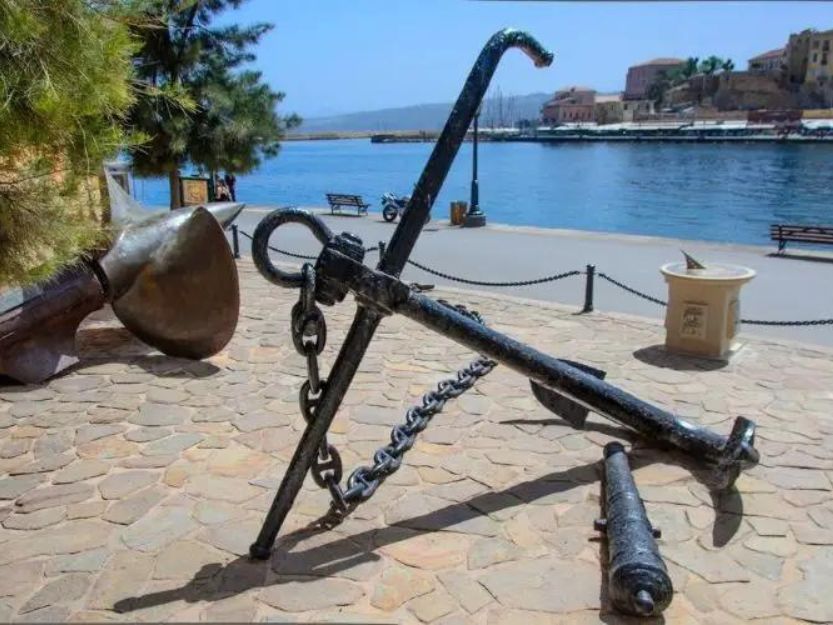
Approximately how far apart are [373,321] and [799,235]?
12.4 metres

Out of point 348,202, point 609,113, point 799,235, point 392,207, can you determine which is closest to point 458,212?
point 392,207

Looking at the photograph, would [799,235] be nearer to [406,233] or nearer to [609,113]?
[406,233]

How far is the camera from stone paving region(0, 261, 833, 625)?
3025 mm

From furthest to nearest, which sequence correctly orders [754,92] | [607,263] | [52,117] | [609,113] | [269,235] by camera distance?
[609,113], [754,92], [607,263], [52,117], [269,235]

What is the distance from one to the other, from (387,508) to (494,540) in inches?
24.6

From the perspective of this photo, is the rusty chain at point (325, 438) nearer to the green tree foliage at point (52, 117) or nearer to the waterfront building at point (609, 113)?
the green tree foliage at point (52, 117)

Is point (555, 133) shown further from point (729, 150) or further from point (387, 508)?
point (387, 508)

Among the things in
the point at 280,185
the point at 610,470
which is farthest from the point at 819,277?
the point at 280,185

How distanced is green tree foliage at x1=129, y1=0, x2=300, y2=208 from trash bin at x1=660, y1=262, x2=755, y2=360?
8.68m

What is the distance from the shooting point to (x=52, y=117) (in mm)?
3207

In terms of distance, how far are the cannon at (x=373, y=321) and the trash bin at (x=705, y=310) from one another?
292cm

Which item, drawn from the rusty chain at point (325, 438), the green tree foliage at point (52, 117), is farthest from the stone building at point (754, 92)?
the green tree foliage at point (52, 117)

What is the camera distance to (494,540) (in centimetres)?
347

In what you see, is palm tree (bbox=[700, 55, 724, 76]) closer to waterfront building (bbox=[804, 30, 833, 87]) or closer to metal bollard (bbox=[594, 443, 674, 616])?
waterfront building (bbox=[804, 30, 833, 87])
